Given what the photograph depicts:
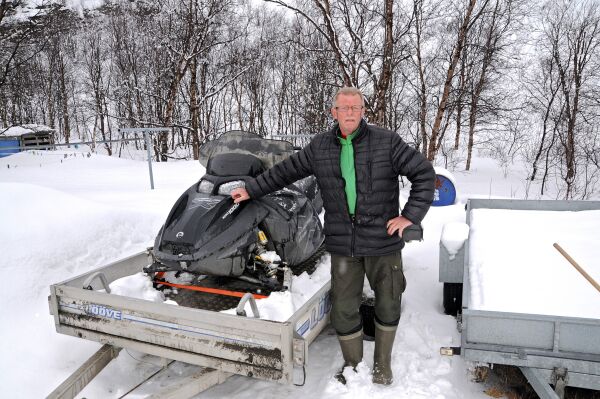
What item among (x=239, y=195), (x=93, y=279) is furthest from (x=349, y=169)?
(x=93, y=279)

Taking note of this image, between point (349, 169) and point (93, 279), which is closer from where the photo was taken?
point (349, 169)

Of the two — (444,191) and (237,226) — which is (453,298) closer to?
(237,226)

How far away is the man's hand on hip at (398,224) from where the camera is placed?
249 centimetres

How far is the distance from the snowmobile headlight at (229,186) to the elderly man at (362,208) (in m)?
0.16

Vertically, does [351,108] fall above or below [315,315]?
above

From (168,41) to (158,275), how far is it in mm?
13869

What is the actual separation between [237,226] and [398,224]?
102 centimetres

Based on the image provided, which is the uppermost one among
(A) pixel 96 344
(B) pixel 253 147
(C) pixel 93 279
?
(B) pixel 253 147

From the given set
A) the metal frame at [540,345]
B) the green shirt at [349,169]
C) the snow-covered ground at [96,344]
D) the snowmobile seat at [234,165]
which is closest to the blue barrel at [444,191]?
the snow-covered ground at [96,344]

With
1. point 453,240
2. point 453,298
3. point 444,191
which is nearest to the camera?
point 453,240

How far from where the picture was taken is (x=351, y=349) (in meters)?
2.79

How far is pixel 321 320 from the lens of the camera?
277 centimetres

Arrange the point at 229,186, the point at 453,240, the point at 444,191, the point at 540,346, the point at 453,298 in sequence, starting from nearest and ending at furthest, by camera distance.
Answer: the point at 540,346
the point at 229,186
the point at 453,240
the point at 453,298
the point at 444,191

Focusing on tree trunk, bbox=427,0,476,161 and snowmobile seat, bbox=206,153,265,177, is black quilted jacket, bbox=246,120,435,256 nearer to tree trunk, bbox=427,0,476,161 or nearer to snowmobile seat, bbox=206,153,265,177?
snowmobile seat, bbox=206,153,265,177
